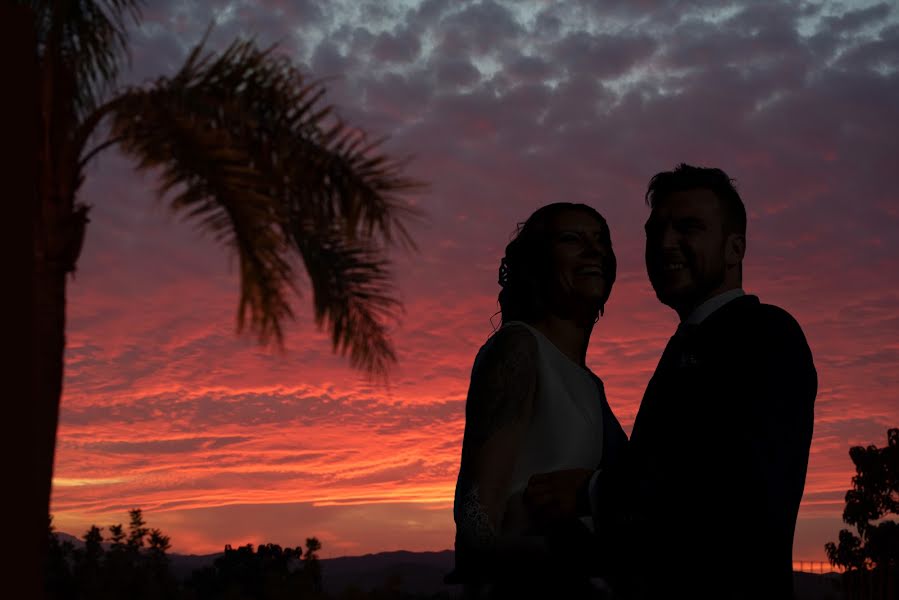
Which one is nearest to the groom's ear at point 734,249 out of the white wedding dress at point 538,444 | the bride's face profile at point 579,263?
the bride's face profile at point 579,263

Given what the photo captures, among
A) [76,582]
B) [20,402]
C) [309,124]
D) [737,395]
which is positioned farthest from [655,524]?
[76,582]

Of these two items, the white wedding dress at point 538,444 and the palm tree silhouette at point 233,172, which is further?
the palm tree silhouette at point 233,172

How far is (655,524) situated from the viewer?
337 cm

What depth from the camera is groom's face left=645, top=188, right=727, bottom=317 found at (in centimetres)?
380

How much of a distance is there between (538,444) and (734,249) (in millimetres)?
1055

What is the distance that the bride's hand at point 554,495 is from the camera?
12.0ft

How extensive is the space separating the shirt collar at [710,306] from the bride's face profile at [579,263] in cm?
65

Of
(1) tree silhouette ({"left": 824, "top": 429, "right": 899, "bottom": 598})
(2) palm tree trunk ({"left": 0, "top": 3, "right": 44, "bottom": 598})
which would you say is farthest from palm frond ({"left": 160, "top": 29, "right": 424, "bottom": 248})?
(1) tree silhouette ({"left": 824, "top": 429, "right": 899, "bottom": 598})

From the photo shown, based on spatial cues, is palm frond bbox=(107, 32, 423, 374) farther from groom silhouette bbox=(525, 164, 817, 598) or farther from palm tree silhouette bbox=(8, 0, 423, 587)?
groom silhouette bbox=(525, 164, 817, 598)

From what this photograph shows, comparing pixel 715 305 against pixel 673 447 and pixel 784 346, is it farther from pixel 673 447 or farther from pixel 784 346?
pixel 673 447

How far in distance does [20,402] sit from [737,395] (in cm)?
215

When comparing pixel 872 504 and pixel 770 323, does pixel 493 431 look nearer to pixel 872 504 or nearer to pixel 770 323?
pixel 770 323

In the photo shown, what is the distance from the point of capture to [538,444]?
403 cm

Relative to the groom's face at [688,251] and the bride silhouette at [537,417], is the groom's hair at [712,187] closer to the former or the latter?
the groom's face at [688,251]
